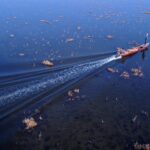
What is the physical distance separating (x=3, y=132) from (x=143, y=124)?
1044 centimetres

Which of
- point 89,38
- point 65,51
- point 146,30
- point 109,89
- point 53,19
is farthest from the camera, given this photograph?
point 53,19

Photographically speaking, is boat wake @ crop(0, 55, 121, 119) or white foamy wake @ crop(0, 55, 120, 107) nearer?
boat wake @ crop(0, 55, 121, 119)

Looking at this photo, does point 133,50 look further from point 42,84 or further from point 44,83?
point 42,84

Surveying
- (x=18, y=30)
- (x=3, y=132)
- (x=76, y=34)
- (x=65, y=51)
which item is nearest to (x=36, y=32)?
(x=18, y=30)

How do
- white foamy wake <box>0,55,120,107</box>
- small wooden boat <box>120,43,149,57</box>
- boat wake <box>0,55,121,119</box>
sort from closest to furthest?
boat wake <box>0,55,121,119</box>, white foamy wake <box>0,55,120,107</box>, small wooden boat <box>120,43,149,57</box>

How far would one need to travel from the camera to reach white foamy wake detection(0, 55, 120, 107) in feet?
76.4

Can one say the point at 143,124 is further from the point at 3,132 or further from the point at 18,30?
the point at 18,30

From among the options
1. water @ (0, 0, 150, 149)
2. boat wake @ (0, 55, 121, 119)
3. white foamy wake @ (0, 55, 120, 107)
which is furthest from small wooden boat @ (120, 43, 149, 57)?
boat wake @ (0, 55, 121, 119)

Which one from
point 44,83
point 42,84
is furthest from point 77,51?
point 42,84

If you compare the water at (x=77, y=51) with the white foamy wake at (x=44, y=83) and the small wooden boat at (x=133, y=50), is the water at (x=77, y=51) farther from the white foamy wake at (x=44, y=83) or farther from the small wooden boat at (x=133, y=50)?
the small wooden boat at (x=133, y=50)

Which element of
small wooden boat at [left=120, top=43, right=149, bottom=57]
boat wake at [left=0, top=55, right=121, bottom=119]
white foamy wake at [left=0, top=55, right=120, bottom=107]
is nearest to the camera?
boat wake at [left=0, top=55, right=121, bottom=119]

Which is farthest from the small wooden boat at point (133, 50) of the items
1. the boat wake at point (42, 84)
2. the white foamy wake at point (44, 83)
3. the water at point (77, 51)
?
the boat wake at point (42, 84)

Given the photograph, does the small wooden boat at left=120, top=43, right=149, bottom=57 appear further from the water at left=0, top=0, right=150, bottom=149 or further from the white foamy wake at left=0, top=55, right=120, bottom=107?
the white foamy wake at left=0, top=55, right=120, bottom=107

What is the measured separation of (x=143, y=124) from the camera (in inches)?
869
